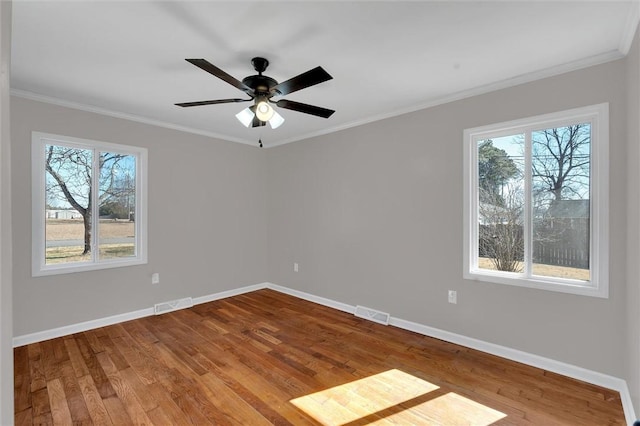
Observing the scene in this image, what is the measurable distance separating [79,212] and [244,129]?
2.23 meters

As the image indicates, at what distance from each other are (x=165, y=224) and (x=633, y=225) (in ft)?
15.1

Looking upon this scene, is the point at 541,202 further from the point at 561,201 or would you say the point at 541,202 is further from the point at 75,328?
the point at 75,328

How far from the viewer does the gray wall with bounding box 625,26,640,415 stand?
1.75 m

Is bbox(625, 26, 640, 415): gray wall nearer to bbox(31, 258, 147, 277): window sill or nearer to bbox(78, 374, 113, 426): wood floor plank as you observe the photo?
bbox(78, 374, 113, 426): wood floor plank

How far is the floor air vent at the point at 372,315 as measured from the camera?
11.5 feet

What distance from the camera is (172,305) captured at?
12.9 ft

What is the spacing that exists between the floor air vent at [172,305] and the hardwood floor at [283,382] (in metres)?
0.49

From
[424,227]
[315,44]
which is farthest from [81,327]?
[424,227]

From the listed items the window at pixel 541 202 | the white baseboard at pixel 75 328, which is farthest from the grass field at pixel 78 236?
the window at pixel 541 202

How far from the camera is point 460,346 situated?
2.90 meters

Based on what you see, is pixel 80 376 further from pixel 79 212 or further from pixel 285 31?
pixel 285 31

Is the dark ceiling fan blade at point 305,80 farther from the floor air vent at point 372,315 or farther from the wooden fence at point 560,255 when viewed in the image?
the floor air vent at point 372,315

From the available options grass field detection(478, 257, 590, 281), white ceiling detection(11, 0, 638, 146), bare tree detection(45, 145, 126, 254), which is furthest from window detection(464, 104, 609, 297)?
bare tree detection(45, 145, 126, 254)

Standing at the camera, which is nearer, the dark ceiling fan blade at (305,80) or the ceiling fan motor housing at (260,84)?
the dark ceiling fan blade at (305,80)
